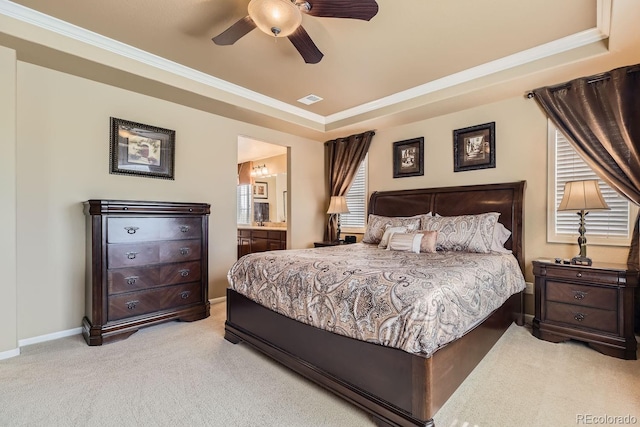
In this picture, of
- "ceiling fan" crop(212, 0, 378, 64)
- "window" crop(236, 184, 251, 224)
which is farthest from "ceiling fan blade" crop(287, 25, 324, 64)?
"window" crop(236, 184, 251, 224)

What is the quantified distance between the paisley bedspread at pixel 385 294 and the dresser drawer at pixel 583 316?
1.83ft

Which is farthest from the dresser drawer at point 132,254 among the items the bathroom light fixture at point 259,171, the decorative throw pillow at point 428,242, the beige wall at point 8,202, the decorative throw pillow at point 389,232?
the bathroom light fixture at point 259,171

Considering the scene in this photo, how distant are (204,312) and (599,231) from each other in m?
4.27

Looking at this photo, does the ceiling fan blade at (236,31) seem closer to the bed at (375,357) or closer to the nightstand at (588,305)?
the bed at (375,357)

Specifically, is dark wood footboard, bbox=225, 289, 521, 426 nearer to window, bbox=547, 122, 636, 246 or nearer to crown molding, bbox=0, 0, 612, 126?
window, bbox=547, 122, 636, 246

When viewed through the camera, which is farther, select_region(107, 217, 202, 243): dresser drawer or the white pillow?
the white pillow

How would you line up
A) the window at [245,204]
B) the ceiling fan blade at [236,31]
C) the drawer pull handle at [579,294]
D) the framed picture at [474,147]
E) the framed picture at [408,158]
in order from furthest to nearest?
the window at [245,204] → the framed picture at [408,158] → the framed picture at [474,147] → the drawer pull handle at [579,294] → the ceiling fan blade at [236,31]

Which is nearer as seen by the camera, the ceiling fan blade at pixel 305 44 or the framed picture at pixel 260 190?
the ceiling fan blade at pixel 305 44

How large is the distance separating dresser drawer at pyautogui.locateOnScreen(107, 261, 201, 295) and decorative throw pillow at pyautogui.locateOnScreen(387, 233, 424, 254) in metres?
2.22

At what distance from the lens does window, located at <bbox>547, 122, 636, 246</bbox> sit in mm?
2969

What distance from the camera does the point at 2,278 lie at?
8.26ft

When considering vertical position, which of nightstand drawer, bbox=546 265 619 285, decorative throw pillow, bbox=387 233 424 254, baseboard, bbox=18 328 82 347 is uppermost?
decorative throw pillow, bbox=387 233 424 254

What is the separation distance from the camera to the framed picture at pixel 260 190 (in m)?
7.18

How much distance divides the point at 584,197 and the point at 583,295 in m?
0.88
